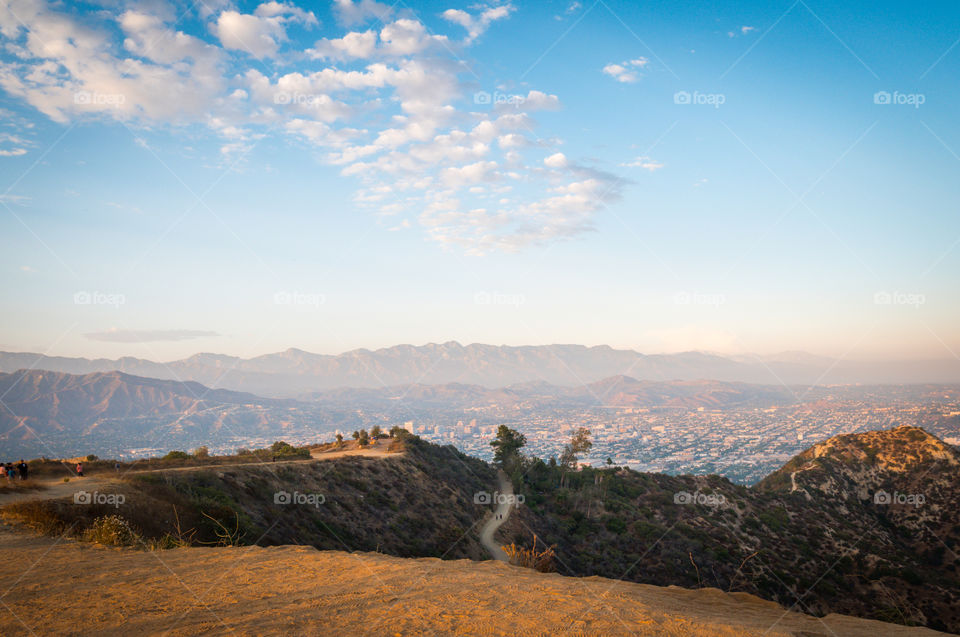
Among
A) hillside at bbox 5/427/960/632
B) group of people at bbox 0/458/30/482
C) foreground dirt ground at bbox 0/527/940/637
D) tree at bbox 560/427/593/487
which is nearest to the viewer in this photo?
foreground dirt ground at bbox 0/527/940/637

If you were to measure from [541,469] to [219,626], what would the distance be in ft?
208

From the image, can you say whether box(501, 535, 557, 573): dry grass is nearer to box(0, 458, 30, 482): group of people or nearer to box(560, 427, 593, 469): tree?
box(0, 458, 30, 482): group of people

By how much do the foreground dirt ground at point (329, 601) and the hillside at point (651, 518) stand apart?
555cm

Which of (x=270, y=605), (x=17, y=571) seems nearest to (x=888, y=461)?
(x=270, y=605)

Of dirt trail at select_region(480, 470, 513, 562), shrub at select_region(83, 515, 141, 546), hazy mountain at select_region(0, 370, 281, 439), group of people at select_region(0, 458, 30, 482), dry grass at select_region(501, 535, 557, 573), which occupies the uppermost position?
shrub at select_region(83, 515, 141, 546)

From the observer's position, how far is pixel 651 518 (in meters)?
46.5

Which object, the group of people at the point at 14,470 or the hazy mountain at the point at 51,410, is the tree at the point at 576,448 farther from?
the hazy mountain at the point at 51,410

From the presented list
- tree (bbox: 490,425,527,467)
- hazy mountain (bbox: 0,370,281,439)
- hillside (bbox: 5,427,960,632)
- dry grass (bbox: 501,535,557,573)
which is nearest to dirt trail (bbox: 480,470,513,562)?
hillside (bbox: 5,427,960,632)

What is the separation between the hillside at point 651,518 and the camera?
21.5 meters

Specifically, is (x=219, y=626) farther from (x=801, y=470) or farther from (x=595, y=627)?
(x=801, y=470)

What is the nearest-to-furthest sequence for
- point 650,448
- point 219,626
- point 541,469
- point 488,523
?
point 219,626
point 488,523
point 541,469
point 650,448

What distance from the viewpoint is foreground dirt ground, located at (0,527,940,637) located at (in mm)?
6754

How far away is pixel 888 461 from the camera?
59531mm

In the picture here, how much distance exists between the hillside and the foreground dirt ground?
5554mm
